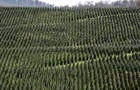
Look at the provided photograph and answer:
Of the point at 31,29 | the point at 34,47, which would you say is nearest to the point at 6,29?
the point at 31,29

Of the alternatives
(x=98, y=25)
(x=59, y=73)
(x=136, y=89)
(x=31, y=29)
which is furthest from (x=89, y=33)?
(x=136, y=89)

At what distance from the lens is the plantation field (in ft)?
59.4

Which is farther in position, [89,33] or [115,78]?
[89,33]

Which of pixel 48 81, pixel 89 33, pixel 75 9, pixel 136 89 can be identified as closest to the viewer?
pixel 136 89

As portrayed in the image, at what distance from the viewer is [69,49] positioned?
22.0m

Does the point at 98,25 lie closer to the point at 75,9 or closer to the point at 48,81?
the point at 75,9

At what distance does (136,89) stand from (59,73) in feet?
12.5

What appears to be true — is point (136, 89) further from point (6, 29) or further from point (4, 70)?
point (6, 29)

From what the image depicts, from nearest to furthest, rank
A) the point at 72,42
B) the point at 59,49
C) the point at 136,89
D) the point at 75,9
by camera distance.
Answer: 1. the point at 136,89
2. the point at 59,49
3. the point at 72,42
4. the point at 75,9

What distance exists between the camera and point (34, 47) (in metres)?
22.9

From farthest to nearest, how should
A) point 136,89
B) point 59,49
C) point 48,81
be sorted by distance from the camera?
point 59,49 < point 48,81 < point 136,89

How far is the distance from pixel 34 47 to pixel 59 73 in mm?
4295

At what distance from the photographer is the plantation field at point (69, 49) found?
18094 mm

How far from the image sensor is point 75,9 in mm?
30406
